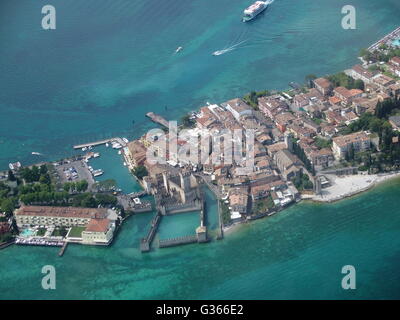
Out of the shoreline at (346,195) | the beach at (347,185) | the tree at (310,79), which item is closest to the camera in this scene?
the shoreline at (346,195)

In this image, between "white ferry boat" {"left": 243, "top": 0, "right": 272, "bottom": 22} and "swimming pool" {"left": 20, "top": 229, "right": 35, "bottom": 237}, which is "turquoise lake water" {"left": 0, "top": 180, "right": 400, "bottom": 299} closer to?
"swimming pool" {"left": 20, "top": 229, "right": 35, "bottom": 237}

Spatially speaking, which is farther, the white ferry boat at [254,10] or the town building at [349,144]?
the white ferry boat at [254,10]

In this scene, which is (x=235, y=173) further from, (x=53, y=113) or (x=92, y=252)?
Result: (x=53, y=113)

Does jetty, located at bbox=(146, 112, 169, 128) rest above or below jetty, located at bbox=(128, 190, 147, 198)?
above
